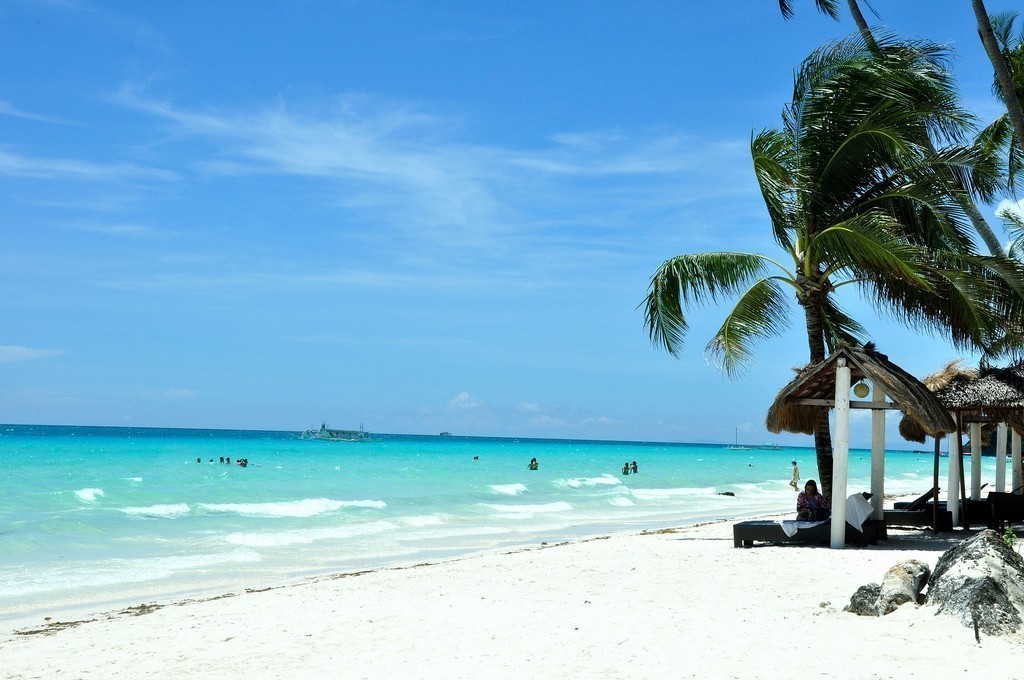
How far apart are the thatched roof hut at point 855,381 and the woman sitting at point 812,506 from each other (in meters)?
0.94

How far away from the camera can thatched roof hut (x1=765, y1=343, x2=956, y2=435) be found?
10.4m

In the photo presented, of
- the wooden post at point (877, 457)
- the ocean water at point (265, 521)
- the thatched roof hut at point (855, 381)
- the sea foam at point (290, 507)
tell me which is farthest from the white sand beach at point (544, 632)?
the sea foam at point (290, 507)

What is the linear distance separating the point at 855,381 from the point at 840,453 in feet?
3.64

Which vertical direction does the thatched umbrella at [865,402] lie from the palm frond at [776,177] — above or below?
below

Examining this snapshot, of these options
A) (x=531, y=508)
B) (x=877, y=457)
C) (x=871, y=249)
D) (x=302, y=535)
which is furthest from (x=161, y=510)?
(x=871, y=249)

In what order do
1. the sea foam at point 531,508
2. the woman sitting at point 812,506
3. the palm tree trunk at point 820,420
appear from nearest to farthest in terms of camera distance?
the woman sitting at point 812,506, the palm tree trunk at point 820,420, the sea foam at point 531,508

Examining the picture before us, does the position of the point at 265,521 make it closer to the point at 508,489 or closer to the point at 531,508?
the point at 531,508

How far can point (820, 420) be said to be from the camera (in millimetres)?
12672

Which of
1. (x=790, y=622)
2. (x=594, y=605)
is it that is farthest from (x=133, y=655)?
(x=790, y=622)

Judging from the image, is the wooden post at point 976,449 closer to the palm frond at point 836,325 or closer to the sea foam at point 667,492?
the palm frond at point 836,325

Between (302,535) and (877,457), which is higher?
(877,457)

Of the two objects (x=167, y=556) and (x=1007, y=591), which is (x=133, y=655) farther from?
(x=167, y=556)

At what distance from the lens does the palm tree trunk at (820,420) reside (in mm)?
12461

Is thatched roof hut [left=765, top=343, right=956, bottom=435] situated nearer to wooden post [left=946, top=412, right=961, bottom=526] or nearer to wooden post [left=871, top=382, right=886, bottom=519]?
wooden post [left=871, top=382, right=886, bottom=519]
